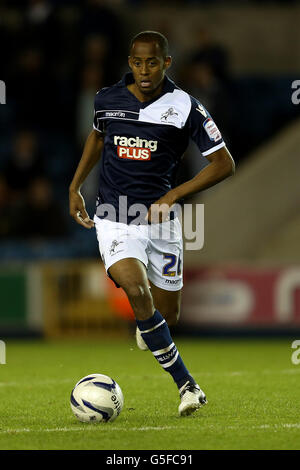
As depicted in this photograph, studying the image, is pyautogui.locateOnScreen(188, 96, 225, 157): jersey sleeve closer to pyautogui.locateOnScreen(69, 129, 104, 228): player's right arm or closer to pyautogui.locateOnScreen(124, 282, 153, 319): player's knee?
pyautogui.locateOnScreen(69, 129, 104, 228): player's right arm

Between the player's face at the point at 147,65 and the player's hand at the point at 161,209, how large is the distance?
0.74 meters

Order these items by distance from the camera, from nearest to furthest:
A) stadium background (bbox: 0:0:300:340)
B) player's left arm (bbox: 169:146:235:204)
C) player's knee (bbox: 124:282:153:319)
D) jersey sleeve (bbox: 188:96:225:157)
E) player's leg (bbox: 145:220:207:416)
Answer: player's knee (bbox: 124:282:153:319) < player's left arm (bbox: 169:146:235:204) < jersey sleeve (bbox: 188:96:225:157) < player's leg (bbox: 145:220:207:416) < stadium background (bbox: 0:0:300:340)

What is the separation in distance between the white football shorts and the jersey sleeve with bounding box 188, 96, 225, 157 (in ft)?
2.02

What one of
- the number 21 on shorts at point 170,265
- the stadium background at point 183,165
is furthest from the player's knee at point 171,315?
the stadium background at point 183,165

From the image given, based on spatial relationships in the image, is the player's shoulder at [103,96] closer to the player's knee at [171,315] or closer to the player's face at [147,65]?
the player's face at [147,65]

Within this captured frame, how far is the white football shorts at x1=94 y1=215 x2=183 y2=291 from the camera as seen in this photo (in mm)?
6352

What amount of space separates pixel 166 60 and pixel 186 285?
5674mm

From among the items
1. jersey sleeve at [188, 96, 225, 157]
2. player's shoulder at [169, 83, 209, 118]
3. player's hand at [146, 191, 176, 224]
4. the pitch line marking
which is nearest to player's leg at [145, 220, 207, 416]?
player's hand at [146, 191, 176, 224]

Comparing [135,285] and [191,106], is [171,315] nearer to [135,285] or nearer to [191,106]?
Answer: [135,285]

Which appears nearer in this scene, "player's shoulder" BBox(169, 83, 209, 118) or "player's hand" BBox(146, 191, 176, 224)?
"player's hand" BBox(146, 191, 176, 224)

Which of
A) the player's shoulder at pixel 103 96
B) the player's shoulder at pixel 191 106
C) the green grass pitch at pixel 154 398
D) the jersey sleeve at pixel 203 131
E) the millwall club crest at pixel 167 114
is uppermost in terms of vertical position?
the player's shoulder at pixel 103 96

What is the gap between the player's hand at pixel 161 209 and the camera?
6.29 m

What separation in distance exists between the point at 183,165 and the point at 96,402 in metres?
7.33
